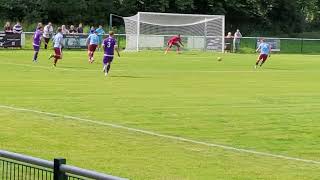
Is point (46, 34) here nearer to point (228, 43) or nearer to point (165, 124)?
point (228, 43)

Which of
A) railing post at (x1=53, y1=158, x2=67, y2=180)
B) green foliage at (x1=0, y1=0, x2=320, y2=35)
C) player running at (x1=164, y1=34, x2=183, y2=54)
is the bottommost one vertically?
player running at (x1=164, y1=34, x2=183, y2=54)

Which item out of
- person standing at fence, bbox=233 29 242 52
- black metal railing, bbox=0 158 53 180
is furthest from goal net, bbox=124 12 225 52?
black metal railing, bbox=0 158 53 180

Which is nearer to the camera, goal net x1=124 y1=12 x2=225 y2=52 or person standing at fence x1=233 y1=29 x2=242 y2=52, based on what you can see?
goal net x1=124 y1=12 x2=225 y2=52

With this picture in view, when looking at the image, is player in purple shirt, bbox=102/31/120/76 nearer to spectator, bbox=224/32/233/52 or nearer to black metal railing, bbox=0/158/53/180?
black metal railing, bbox=0/158/53/180

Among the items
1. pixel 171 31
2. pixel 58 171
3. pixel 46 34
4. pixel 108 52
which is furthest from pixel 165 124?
pixel 171 31

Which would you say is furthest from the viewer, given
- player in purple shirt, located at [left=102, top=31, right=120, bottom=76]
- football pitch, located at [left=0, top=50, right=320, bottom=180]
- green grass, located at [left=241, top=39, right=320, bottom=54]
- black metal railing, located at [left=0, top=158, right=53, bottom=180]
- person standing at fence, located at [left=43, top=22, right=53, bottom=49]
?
green grass, located at [left=241, top=39, right=320, bottom=54]

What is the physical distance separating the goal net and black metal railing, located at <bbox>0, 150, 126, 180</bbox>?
50.0 meters

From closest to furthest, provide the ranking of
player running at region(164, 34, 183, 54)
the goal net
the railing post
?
1. the railing post
2. player running at region(164, 34, 183, 54)
3. the goal net

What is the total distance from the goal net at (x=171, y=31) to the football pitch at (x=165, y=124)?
25515 mm

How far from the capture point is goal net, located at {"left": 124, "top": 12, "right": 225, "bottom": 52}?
58.4 meters

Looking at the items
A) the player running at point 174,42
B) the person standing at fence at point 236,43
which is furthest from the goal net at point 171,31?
the person standing at fence at point 236,43

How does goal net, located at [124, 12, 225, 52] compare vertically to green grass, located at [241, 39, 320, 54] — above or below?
above

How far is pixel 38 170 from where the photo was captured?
6.56 metres

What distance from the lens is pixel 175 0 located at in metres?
81.9
